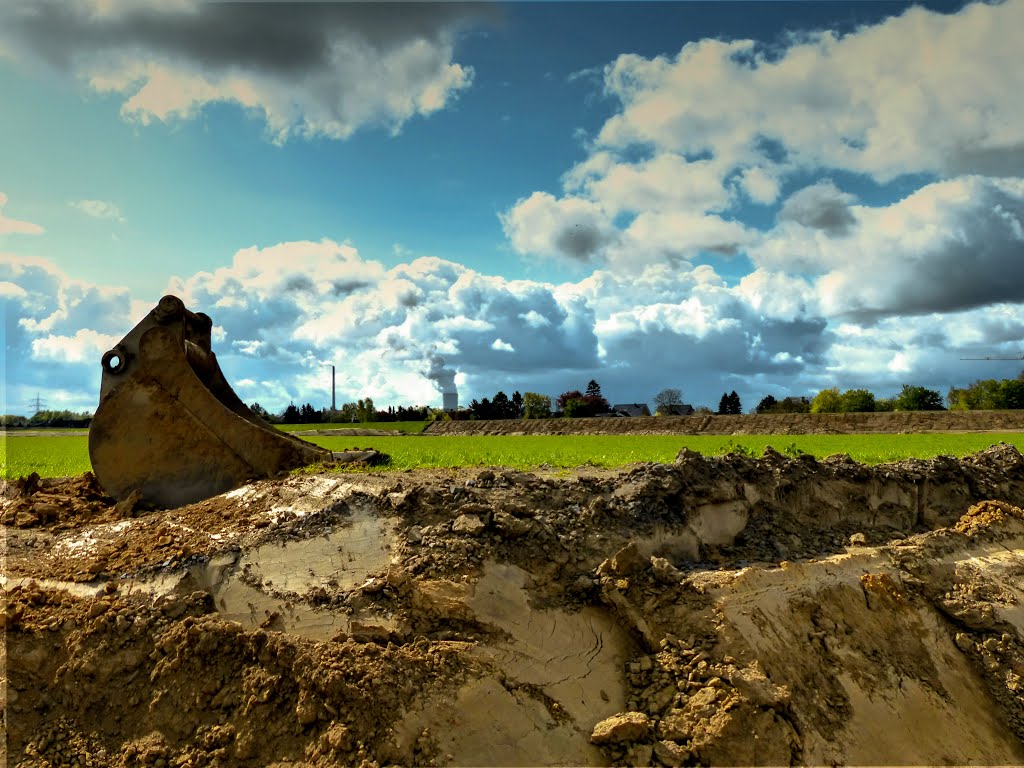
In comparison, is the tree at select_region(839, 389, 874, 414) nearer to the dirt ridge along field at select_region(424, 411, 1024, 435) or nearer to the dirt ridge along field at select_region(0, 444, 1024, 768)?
the dirt ridge along field at select_region(424, 411, 1024, 435)

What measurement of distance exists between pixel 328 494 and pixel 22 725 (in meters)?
2.71

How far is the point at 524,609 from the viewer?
510 cm

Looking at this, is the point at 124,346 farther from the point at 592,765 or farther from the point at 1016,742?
the point at 1016,742

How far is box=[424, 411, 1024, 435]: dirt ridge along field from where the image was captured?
126ft

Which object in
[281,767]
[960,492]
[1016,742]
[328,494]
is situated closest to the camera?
[281,767]

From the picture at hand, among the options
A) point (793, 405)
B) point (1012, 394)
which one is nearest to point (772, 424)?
point (793, 405)

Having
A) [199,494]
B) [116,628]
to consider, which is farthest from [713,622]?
[199,494]

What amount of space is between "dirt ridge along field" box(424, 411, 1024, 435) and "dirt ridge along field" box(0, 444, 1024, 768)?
37153mm

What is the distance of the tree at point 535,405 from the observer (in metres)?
77.4

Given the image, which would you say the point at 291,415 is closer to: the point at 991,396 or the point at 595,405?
the point at 595,405

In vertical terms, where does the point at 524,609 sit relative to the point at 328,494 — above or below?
below

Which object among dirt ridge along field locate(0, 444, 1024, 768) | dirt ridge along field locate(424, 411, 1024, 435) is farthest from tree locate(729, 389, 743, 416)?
dirt ridge along field locate(0, 444, 1024, 768)

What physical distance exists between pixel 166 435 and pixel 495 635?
5.17 m

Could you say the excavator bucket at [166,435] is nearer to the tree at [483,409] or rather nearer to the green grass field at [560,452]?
the green grass field at [560,452]
